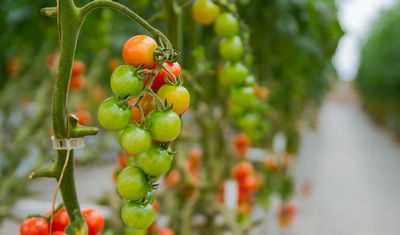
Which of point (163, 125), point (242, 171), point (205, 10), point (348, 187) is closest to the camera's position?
point (163, 125)

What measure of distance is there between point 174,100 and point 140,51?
0.17 feet

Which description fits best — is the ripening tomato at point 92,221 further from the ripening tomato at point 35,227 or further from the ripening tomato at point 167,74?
the ripening tomato at point 167,74

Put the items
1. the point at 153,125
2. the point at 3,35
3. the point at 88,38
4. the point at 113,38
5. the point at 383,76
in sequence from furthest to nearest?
the point at 383,76 → the point at 113,38 → the point at 88,38 → the point at 3,35 → the point at 153,125

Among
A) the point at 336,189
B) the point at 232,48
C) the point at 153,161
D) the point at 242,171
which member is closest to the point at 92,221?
the point at 153,161

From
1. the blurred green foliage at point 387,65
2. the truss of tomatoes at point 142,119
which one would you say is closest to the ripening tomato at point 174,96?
the truss of tomatoes at point 142,119

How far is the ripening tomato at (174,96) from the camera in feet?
1.38

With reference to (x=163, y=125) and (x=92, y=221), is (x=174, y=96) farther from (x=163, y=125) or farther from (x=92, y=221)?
→ (x=92, y=221)

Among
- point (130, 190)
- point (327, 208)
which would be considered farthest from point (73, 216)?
point (327, 208)

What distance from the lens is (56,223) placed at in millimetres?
518

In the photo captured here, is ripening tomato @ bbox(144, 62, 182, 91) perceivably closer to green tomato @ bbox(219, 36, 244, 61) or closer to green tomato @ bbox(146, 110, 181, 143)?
green tomato @ bbox(146, 110, 181, 143)

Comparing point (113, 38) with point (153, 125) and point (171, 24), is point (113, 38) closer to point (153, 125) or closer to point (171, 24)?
point (171, 24)

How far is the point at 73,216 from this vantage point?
1.56ft

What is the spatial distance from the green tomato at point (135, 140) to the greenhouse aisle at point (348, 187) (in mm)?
4047

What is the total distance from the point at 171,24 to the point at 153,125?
34 cm
